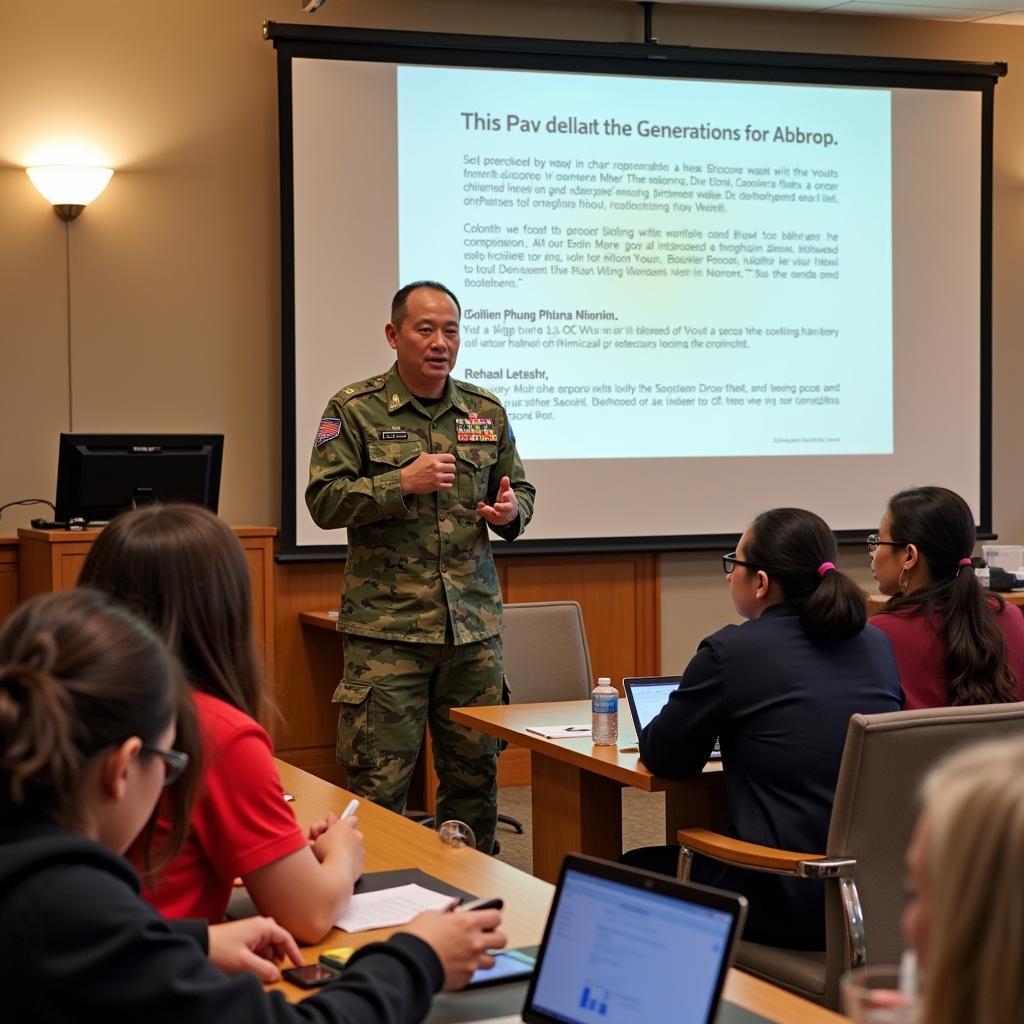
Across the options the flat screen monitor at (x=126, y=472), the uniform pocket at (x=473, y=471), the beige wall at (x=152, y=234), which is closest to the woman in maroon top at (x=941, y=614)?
the uniform pocket at (x=473, y=471)

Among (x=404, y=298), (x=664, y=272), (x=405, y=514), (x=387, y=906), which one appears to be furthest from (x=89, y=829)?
(x=664, y=272)

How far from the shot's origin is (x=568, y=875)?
1463mm

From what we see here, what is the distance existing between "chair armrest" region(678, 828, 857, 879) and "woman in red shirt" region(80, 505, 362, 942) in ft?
3.21

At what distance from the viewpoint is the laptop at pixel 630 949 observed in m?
1.31

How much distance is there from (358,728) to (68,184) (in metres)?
2.64

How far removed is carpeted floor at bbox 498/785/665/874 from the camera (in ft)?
16.0

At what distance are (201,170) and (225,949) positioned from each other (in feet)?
14.7

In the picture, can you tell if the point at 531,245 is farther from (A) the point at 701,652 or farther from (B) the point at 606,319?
(A) the point at 701,652

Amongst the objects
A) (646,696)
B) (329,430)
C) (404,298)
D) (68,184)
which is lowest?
(646,696)

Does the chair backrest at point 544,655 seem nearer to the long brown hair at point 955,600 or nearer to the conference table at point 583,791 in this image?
the conference table at point 583,791

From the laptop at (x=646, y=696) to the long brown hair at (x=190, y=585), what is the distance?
1.43m

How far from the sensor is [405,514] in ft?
12.7

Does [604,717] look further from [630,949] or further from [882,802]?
[630,949]

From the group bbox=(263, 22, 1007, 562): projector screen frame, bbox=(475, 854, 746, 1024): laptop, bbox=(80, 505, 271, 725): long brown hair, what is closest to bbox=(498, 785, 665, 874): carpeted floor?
bbox=(263, 22, 1007, 562): projector screen frame
